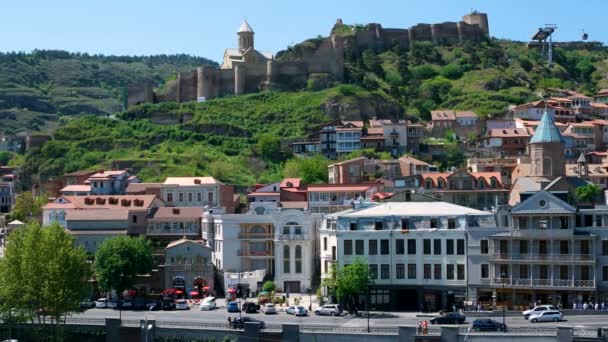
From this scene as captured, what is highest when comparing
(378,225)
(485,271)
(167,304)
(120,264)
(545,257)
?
(378,225)

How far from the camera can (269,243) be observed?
89000 millimetres

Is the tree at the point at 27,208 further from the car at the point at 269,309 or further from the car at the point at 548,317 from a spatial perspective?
the car at the point at 548,317

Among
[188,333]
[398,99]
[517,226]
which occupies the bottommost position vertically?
[188,333]

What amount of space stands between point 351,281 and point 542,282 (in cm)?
1179

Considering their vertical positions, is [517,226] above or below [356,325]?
above

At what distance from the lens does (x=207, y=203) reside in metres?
107

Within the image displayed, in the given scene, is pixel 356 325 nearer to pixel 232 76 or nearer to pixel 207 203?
pixel 207 203

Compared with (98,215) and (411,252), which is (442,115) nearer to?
(98,215)

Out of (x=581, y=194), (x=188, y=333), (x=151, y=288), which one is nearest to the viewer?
(x=188, y=333)

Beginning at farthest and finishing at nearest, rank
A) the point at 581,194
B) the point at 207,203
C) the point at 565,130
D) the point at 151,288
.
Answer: the point at 565,130
the point at 207,203
the point at 581,194
the point at 151,288

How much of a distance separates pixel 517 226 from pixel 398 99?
296 feet

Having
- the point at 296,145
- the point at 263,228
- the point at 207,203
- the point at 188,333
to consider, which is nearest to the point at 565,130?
the point at 296,145

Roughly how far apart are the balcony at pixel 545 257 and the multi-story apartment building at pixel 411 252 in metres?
2.45

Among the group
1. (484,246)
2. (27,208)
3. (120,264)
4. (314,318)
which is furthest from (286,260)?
(27,208)
